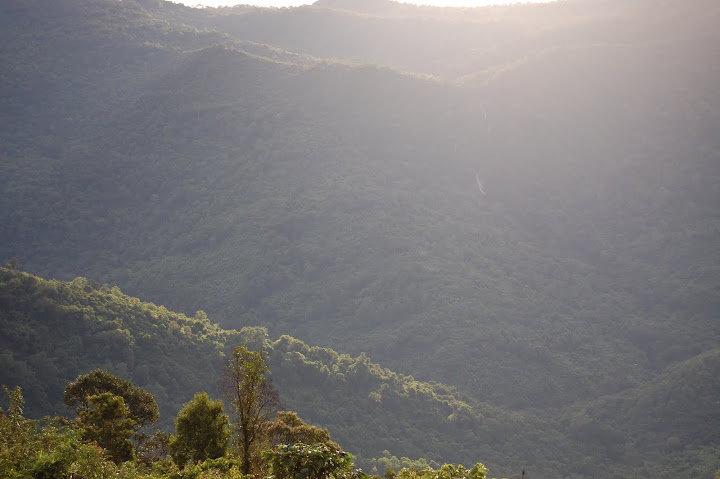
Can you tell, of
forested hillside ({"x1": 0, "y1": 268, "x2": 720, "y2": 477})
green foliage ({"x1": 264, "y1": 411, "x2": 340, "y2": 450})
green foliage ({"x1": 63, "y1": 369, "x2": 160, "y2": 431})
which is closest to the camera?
green foliage ({"x1": 264, "y1": 411, "x2": 340, "y2": 450})

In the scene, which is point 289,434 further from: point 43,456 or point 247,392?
point 43,456

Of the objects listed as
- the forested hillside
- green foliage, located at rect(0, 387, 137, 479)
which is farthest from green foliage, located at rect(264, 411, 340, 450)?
the forested hillside

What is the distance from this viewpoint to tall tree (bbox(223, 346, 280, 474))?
20.5 m

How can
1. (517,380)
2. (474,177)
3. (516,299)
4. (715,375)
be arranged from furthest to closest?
(474,177)
(516,299)
(517,380)
(715,375)

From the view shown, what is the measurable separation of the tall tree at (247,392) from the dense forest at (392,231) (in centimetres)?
3481

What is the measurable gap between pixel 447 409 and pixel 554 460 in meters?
12.7

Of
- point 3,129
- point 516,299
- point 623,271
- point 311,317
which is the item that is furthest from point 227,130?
point 623,271

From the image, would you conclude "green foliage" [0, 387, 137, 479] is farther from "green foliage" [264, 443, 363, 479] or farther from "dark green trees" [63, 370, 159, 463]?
"dark green trees" [63, 370, 159, 463]

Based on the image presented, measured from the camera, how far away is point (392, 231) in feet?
402

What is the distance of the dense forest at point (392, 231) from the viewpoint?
67188mm

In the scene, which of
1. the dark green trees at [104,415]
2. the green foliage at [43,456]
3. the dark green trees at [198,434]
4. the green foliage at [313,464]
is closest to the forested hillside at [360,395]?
the dark green trees at [104,415]

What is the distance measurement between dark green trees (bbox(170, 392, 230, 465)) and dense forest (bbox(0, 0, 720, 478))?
96.3 feet

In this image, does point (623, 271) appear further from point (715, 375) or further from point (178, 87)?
point (178, 87)

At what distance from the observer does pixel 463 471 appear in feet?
45.3
